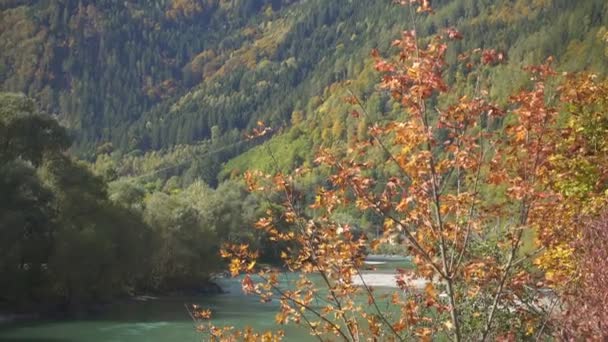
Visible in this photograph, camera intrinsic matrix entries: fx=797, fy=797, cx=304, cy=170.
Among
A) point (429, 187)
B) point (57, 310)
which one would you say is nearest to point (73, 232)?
point (57, 310)

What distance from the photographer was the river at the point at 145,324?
4391cm

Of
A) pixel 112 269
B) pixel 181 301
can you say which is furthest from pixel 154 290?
pixel 112 269

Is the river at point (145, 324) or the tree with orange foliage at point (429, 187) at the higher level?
the tree with orange foliage at point (429, 187)

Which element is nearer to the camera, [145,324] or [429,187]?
[429,187]

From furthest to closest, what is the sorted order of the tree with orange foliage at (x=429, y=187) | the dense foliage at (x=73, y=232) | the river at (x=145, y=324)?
the dense foliage at (x=73, y=232), the river at (x=145, y=324), the tree with orange foliage at (x=429, y=187)

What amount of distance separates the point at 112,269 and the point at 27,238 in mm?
7365

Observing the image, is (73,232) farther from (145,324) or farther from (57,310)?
(145,324)

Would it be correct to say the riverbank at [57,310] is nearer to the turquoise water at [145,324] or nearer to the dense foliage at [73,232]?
the dense foliage at [73,232]

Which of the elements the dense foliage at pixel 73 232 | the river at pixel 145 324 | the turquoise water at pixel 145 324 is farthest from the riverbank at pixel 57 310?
the turquoise water at pixel 145 324

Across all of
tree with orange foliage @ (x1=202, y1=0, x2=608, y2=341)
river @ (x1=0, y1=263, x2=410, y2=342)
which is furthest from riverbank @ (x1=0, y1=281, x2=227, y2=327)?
tree with orange foliage @ (x1=202, y1=0, x2=608, y2=341)

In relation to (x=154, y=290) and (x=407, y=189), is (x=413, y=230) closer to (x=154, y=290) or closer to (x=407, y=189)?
(x=407, y=189)

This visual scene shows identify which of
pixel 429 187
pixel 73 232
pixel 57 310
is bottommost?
pixel 57 310

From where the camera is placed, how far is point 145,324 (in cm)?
5006

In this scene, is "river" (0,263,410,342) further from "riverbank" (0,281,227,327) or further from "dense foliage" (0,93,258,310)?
"dense foliage" (0,93,258,310)
